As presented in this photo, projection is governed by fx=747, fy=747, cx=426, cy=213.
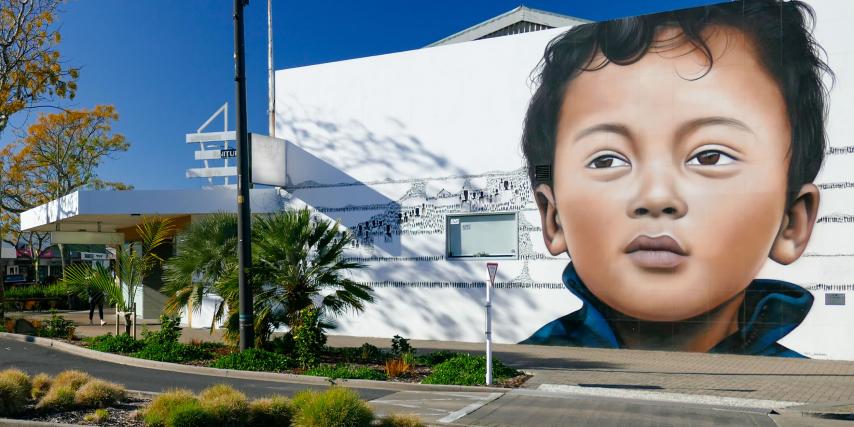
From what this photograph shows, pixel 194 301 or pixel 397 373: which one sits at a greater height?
pixel 194 301

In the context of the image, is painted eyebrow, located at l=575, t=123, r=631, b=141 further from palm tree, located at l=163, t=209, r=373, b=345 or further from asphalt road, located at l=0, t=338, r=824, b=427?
asphalt road, located at l=0, t=338, r=824, b=427

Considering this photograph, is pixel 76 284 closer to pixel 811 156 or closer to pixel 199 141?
pixel 199 141

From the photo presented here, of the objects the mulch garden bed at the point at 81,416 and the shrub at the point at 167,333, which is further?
the shrub at the point at 167,333

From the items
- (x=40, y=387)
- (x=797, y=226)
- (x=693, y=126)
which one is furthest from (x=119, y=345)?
(x=797, y=226)

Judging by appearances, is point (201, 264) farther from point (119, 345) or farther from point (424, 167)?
point (424, 167)

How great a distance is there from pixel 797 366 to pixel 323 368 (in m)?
9.29

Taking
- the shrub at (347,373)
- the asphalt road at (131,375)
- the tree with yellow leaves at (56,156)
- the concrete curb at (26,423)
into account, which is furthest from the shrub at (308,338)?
the tree with yellow leaves at (56,156)

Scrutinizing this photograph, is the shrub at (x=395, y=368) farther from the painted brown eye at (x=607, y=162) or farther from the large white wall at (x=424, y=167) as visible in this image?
the painted brown eye at (x=607, y=162)

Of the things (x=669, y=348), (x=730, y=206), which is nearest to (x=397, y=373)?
(x=669, y=348)

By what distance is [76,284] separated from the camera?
18.2 metres

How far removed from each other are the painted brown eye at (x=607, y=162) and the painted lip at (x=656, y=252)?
1.77 metres

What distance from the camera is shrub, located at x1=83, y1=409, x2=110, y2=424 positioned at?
29.5ft

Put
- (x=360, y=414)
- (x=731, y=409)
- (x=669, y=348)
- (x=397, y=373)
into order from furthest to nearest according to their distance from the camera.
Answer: (x=669, y=348), (x=397, y=373), (x=731, y=409), (x=360, y=414)

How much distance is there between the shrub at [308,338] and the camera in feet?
47.8
